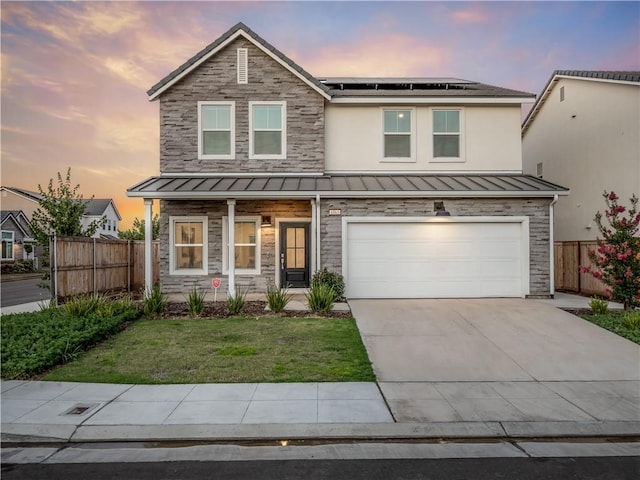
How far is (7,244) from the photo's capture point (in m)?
33.5

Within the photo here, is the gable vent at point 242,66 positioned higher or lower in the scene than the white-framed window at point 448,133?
higher

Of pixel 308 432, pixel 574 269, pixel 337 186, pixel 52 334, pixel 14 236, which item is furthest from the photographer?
pixel 14 236

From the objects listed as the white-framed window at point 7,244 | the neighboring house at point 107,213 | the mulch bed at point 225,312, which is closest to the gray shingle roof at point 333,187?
the mulch bed at point 225,312

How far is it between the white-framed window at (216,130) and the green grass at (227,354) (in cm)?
660

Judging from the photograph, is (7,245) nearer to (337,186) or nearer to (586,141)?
(337,186)

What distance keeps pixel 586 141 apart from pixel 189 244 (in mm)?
15724

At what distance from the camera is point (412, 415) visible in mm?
4965

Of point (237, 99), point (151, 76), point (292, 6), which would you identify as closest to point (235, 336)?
point (237, 99)

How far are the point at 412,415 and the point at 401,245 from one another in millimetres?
8164

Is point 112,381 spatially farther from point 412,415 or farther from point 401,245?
point 401,245

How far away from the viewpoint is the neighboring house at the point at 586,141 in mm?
13930

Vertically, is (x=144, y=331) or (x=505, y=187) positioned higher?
(x=505, y=187)

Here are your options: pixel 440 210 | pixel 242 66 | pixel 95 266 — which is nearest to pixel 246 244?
pixel 95 266

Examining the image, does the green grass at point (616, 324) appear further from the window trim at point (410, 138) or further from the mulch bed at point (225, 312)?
the window trim at point (410, 138)
